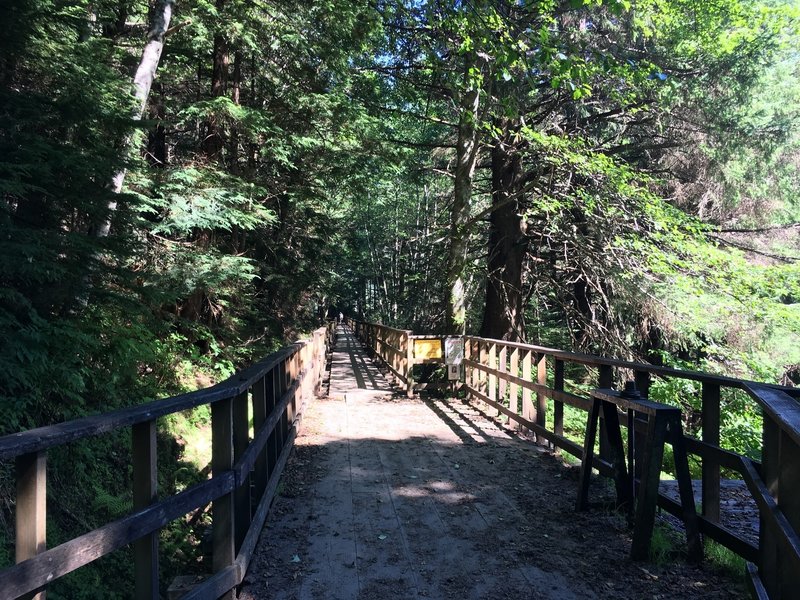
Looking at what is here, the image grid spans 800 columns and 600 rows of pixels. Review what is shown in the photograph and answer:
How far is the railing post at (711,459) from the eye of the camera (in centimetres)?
351

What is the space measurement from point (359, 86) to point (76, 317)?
8.79 metres

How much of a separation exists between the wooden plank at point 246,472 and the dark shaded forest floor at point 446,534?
30 centimetres

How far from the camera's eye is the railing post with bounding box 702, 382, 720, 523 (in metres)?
3.51

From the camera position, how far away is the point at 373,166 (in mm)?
12242

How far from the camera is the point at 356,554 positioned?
12.1 feet

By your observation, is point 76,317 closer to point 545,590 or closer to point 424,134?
point 545,590

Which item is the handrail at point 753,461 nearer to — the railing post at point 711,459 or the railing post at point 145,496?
the railing post at point 711,459

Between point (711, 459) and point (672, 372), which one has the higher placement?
point (672, 372)

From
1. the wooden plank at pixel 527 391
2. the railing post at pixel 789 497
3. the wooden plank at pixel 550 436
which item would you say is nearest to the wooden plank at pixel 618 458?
the wooden plank at pixel 550 436

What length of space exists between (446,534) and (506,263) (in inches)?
360

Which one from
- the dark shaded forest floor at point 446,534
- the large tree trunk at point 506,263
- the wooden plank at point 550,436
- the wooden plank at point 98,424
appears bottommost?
the dark shaded forest floor at point 446,534

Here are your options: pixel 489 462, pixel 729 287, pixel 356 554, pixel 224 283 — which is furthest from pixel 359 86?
pixel 356 554

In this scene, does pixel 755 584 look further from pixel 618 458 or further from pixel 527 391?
pixel 527 391

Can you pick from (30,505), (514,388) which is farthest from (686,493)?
(514,388)
